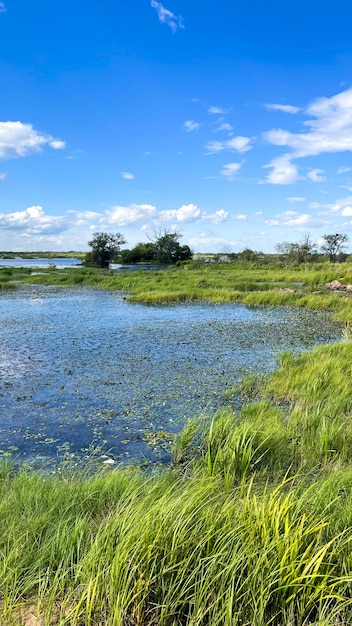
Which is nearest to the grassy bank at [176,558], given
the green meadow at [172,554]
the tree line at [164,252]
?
the green meadow at [172,554]

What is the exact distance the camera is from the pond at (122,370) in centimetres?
640

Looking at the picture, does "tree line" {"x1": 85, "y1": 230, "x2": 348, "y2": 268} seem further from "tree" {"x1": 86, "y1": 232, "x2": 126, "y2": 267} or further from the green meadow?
the green meadow

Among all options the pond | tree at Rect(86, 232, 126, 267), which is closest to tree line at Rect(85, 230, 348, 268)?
tree at Rect(86, 232, 126, 267)

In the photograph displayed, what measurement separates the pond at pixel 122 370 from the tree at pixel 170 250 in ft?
175

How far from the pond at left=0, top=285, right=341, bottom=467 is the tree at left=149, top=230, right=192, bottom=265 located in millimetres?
53231

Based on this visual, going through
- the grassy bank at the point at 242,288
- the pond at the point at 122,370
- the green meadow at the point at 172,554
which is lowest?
the pond at the point at 122,370

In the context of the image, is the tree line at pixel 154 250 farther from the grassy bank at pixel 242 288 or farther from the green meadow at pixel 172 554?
the green meadow at pixel 172 554

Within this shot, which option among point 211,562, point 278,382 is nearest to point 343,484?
point 211,562

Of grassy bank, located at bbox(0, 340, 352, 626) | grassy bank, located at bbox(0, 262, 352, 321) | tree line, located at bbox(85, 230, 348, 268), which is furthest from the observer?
tree line, located at bbox(85, 230, 348, 268)

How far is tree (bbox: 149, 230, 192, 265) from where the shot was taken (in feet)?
241

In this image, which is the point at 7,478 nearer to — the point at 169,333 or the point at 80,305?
the point at 169,333

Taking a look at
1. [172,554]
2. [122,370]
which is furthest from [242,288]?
[172,554]

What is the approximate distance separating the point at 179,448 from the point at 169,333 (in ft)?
32.8

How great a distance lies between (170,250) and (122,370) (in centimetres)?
6433
